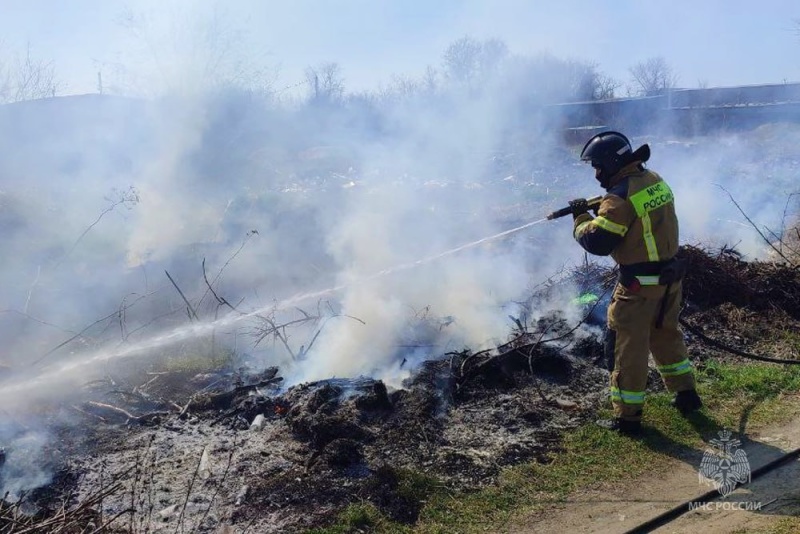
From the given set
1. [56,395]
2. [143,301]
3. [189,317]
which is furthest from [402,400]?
[143,301]

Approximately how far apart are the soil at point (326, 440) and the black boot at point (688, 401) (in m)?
0.49

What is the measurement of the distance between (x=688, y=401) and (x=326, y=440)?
2.63m

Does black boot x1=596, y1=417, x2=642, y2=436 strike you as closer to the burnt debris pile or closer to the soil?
the soil

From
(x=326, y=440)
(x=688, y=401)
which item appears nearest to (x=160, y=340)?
(x=326, y=440)

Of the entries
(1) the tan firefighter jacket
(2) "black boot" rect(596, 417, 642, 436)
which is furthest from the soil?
(1) the tan firefighter jacket

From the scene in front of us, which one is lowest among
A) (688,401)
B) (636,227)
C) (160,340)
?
(160,340)

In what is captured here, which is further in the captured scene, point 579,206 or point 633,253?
point 579,206

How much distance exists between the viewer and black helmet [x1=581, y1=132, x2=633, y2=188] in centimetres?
411

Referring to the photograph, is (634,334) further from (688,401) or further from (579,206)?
(579,206)

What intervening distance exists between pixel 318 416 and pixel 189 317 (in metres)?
4.20

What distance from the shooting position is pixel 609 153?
4121mm

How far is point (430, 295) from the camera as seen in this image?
810cm

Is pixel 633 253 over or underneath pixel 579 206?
underneath

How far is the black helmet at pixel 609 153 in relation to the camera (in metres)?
4.11
